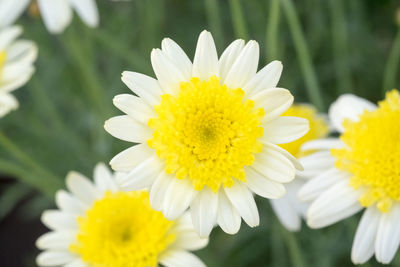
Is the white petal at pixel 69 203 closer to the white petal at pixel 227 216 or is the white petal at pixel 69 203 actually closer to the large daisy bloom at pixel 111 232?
the large daisy bloom at pixel 111 232

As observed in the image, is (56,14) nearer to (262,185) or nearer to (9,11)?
(9,11)

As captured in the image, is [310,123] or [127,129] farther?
[310,123]

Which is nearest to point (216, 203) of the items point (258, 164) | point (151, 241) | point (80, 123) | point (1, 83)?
point (258, 164)

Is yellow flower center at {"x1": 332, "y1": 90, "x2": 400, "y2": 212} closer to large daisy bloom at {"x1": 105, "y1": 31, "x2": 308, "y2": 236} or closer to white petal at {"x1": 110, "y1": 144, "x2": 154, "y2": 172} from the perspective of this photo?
large daisy bloom at {"x1": 105, "y1": 31, "x2": 308, "y2": 236}

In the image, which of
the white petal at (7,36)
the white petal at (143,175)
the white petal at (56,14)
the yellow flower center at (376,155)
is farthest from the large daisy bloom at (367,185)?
the white petal at (7,36)

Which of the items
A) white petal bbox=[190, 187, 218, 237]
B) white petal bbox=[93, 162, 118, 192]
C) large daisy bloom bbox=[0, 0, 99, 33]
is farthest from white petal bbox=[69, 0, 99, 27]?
white petal bbox=[190, 187, 218, 237]

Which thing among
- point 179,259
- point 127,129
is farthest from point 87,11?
point 179,259

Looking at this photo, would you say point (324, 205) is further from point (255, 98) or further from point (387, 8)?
point (387, 8)
